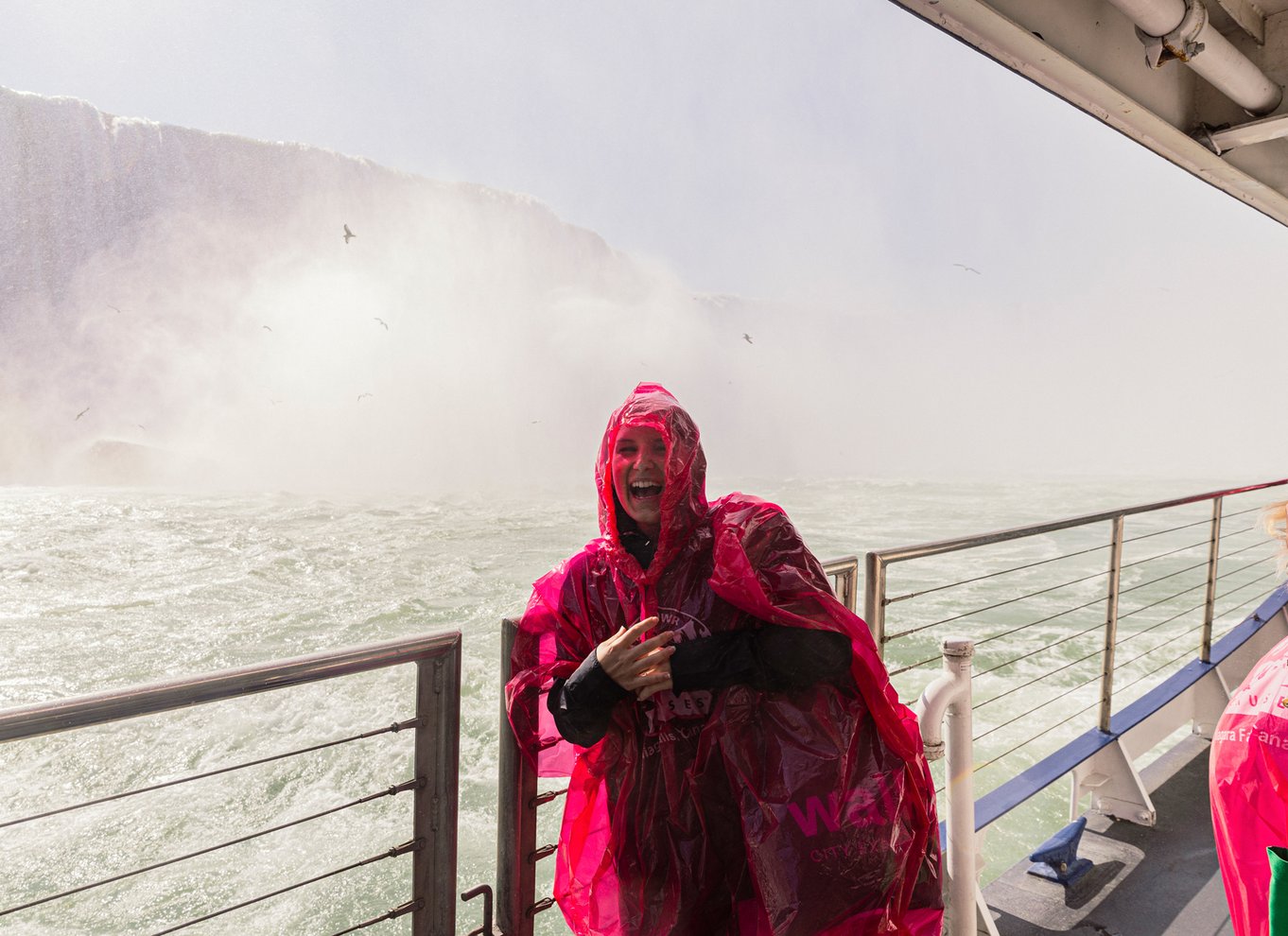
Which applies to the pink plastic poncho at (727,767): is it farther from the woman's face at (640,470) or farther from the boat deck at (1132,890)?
the boat deck at (1132,890)

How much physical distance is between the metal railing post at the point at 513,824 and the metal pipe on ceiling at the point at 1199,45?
202 centimetres

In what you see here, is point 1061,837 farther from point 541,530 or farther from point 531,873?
point 541,530

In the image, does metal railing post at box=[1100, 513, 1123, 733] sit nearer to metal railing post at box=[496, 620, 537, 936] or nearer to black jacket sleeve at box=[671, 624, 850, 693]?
black jacket sleeve at box=[671, 624, 850, 693]

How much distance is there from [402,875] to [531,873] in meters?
4.34

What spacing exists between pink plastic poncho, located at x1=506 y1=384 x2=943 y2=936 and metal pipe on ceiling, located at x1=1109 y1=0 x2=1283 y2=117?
1710mm

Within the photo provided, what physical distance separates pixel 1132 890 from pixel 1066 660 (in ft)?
21.0

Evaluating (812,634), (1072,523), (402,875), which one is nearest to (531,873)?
(812,634)

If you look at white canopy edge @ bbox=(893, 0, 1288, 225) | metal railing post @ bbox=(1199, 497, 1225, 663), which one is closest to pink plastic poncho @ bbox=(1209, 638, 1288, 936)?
white canopy edge @ bbox=(893, 0, 1288, 225)

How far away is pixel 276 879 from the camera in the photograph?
5.33 metres

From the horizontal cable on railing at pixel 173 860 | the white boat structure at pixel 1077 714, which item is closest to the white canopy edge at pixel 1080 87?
the white boat structure at pixel 1077 714

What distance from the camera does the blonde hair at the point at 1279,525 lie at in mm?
710

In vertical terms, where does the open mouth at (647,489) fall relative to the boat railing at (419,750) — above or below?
above

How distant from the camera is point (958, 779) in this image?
1.32 m

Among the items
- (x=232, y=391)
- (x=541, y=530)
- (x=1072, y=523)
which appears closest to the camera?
(x=1072, y=523)
